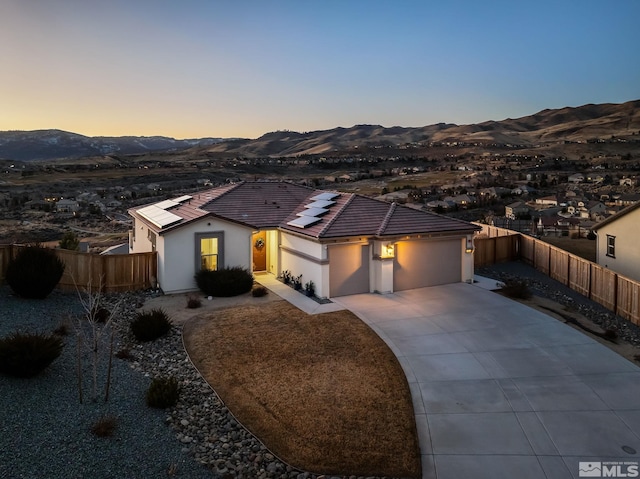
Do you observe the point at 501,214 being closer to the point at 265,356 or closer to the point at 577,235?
the point at 577,235

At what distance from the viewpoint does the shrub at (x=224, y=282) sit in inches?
725

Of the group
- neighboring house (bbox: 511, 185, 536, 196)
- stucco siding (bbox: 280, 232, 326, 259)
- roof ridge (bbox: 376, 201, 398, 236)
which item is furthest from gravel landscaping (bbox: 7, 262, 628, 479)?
neighboring house (bbox: 511, 185, 536, 196)

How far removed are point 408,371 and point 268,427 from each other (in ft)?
13.5

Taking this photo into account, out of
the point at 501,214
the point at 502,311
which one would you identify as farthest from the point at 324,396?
the point at 501,214

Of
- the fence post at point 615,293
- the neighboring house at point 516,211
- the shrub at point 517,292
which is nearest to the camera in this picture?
the fence post at point 615,293

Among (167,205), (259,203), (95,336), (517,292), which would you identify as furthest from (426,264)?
(167,205)

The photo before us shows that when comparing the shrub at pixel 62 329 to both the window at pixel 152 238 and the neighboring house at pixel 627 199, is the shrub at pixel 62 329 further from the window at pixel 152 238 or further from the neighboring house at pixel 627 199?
the neighboring house at pixel 627 199

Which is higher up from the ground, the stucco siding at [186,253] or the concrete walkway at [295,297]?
the stucco siding at [186,253]

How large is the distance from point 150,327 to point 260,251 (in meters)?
9.89

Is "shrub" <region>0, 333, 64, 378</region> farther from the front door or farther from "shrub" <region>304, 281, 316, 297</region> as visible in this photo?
the front door

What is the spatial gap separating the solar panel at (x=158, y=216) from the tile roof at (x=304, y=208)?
1.48 feet

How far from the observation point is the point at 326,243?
18.0m

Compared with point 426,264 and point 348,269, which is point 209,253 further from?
point 426,264

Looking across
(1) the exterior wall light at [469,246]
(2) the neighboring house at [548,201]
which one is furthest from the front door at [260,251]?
(2) the neighboring house at [548,201]
